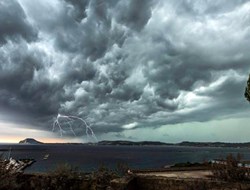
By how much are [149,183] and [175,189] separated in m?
1.32

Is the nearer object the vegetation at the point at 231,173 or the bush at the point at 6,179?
the bush at the point at 6,179

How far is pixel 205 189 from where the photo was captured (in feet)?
44.4

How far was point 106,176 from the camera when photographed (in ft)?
47.4

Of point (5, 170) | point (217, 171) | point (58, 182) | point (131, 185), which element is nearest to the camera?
point (5, 170)

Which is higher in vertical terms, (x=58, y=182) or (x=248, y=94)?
(x=248, y=94)

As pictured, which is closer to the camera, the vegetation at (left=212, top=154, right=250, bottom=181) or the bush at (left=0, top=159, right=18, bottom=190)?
the bush at (left=0, top=159, right=18, bottom=190)

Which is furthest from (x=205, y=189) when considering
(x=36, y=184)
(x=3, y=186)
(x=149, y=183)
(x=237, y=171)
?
(x=3, y=186)

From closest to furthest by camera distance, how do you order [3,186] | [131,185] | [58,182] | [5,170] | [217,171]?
1. [3,186]
2. [5,170]
3. [58,182]
4. [131,185]
5. [217,171]

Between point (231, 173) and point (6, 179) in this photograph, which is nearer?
point (6, 179)

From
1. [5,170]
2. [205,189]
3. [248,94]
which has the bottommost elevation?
[205,189]

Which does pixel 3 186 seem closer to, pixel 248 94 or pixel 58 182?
pixel 58 182

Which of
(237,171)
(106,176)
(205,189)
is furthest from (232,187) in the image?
(106,176)

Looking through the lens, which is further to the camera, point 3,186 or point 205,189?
point 205,189

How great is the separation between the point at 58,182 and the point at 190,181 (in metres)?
5.96
